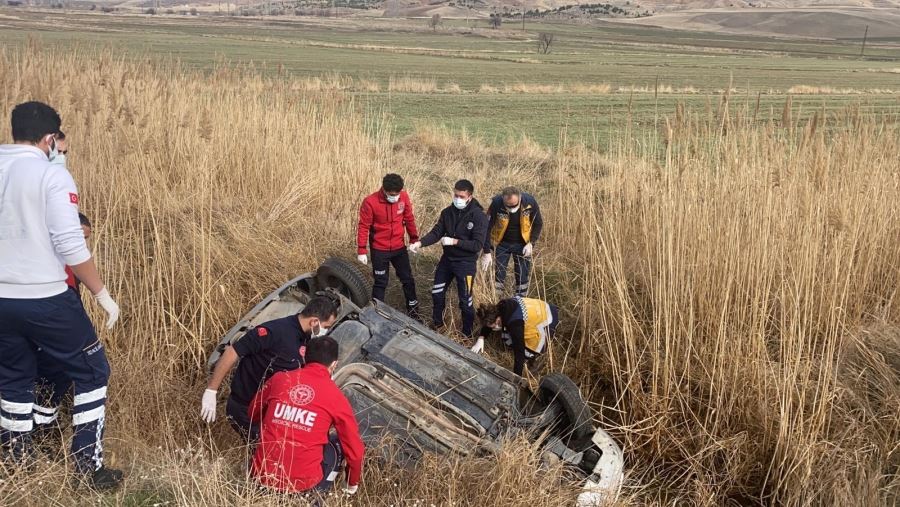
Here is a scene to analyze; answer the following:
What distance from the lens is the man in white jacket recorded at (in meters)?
2.82

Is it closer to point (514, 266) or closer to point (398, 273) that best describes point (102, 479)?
point (398, 273)

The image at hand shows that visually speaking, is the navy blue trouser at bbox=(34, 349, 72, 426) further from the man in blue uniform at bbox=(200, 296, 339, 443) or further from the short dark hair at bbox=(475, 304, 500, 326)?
the short dark hair at bbox=(475, 304, 500, 326)

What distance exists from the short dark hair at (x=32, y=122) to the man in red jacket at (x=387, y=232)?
112 inches

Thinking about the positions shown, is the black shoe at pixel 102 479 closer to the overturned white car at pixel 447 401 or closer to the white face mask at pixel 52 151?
the overturned white car at pixel 447 401

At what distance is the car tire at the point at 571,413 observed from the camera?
146 inches

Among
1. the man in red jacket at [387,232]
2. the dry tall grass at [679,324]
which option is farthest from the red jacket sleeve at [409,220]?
the dry tall grass at [679,324]

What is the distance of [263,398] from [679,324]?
2.58 meters

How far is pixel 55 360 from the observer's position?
120 inches

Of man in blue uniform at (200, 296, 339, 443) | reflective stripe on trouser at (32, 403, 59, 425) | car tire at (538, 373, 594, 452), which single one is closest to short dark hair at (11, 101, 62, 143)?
man in blue uniform at (200, 296, 339, 443)

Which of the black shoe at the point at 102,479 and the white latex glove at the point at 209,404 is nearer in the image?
the black shoe at the point at 102,479

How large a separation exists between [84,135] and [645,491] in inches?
250

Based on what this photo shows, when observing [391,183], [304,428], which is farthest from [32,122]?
[391,183]

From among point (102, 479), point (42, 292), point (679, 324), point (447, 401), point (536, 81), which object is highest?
point (536, 81)

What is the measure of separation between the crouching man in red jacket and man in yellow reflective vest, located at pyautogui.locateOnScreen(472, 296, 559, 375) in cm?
193
